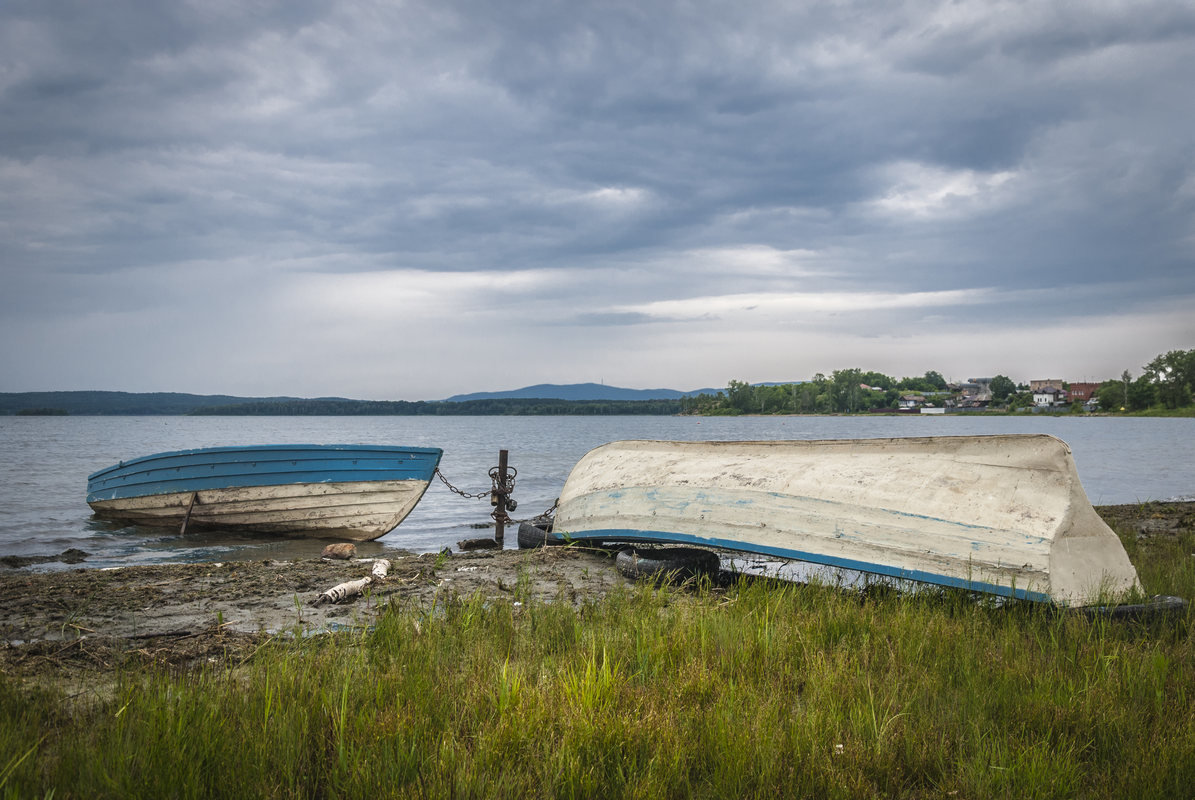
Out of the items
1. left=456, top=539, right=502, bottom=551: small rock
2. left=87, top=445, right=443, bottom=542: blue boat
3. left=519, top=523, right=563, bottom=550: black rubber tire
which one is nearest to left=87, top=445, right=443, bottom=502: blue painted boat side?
left=87, top=445, right=443, bottom=542: blue boat

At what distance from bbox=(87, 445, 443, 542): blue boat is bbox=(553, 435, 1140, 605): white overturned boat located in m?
5.12

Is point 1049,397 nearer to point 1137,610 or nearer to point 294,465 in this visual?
point 294,465

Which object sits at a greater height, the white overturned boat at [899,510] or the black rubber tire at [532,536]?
the white overturned boat at [899,510]

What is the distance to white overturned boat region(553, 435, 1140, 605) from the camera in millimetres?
5051

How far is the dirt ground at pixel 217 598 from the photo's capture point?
4.32 m

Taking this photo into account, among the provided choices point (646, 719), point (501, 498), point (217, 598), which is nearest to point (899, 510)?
point (646, 719)

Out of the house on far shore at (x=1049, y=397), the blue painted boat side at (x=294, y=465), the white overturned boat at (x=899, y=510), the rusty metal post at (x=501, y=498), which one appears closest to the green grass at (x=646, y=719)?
the white overturned boat at (x=899, y=510)

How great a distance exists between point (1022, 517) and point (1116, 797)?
3015 millimetres

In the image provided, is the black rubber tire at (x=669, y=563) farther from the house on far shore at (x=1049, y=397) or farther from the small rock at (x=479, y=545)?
the house on far shore at (x=1049, y=397)

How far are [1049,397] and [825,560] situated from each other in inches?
6412

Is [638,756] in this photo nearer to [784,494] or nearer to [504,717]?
[504,717]

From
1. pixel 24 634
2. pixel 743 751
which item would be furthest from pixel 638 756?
pixel 24 634

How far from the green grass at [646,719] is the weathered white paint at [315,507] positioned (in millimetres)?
7708

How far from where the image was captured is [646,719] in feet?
9.49
